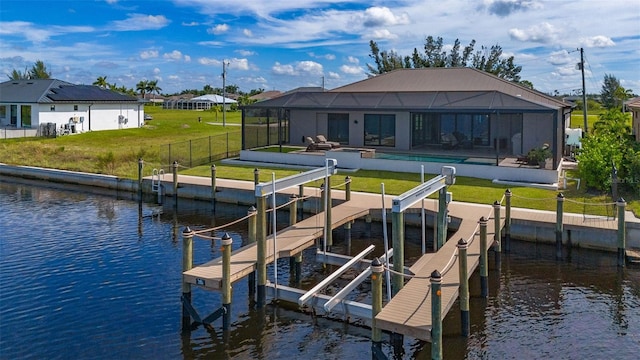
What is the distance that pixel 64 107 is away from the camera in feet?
158

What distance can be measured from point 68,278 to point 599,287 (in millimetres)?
14053

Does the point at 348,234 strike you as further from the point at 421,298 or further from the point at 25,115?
the point at 25,115

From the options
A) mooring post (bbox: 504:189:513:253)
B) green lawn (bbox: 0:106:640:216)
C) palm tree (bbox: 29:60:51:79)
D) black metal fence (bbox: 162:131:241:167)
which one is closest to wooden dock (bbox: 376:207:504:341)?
mooring post (bbox: 504:189:513:253)

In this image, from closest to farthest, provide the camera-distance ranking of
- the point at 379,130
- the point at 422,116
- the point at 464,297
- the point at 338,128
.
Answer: the point at 464,297
the point at 422,116
the point at 379,130
the point at 338,128

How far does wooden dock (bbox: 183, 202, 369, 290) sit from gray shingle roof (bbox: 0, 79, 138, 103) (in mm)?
36068

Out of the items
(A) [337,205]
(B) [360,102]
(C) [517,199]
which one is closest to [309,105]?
(B) [360,102]

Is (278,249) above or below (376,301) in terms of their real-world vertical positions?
above

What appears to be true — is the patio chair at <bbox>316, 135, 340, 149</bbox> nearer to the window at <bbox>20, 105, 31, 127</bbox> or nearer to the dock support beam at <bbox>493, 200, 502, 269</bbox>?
the dock support beam at <bbox>493, 200, 502, 269</bbox>

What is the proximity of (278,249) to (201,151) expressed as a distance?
75.8ft

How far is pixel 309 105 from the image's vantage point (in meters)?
33.5

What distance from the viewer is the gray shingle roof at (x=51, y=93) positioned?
47.8m

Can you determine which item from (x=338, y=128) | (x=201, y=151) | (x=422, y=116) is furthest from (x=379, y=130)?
(x=201, y=151)

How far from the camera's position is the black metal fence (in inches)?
1305

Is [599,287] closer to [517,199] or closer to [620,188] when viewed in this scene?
[517,199]
